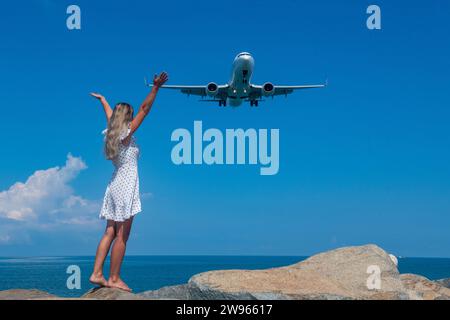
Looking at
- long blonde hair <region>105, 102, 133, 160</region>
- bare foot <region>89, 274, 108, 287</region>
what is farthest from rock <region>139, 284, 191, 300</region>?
long blonde hair <region>105, 102, 133, 160</region>

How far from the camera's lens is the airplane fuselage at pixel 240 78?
40.6 m

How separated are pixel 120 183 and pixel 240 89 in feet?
117

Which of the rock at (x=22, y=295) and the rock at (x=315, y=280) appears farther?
the rock at (x=315, y=280)

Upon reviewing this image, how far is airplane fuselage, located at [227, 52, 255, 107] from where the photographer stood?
133 feet

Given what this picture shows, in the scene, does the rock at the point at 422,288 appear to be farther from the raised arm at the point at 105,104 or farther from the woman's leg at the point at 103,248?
the raised arm at the point at 105,104

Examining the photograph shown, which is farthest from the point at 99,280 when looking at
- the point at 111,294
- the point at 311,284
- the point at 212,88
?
the point at 212,88

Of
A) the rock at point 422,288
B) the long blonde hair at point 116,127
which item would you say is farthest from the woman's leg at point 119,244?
the rock at point 422,288

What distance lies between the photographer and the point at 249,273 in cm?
866

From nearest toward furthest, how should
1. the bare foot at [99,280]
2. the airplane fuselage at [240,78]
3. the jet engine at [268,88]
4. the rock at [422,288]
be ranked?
1. the bare foot at [99,280]
2. the rock at [422,288]
3. the airplane fuselage at [240,78]
4. the jet engine at [268,88]

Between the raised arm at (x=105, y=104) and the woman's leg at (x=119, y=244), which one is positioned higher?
the raised arm at (x=105, y=104)

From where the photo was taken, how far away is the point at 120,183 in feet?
23.5

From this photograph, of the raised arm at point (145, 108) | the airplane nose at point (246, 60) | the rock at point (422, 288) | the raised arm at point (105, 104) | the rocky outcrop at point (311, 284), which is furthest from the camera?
the airplane nose at point (246, 60)
